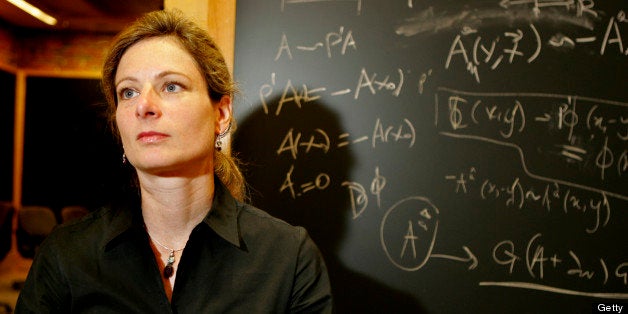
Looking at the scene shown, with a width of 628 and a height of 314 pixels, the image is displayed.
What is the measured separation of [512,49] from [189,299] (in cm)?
125

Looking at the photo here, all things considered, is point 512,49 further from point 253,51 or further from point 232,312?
point 232,312

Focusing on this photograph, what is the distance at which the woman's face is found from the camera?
1.06m

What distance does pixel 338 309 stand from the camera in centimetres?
147

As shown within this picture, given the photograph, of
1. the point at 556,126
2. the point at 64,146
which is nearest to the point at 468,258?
the point at 556,126

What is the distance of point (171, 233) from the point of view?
1.18 metres

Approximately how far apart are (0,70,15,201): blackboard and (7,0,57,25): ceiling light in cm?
79

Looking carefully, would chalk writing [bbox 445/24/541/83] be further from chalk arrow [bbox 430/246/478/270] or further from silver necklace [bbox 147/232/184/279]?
silver necklace [bbox 147/232/184/279]

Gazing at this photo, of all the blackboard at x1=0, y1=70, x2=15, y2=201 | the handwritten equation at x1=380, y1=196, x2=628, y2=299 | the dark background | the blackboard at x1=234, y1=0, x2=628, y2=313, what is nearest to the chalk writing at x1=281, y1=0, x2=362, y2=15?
the blackboard at x1=234, y1=0, x2=628, y2=313

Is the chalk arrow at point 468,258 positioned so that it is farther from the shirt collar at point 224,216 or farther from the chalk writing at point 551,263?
the shirt collar at point 224,216

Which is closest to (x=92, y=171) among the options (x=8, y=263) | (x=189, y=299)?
(x=8, y=263)

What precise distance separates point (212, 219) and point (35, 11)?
14.7ft

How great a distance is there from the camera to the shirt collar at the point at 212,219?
3.71ft

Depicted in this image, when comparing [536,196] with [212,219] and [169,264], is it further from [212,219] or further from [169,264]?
[169,264]

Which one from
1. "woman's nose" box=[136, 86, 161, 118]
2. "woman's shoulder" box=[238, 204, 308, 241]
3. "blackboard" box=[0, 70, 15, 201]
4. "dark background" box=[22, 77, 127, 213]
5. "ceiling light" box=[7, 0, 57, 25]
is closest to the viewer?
"woman's nose" box=[136, 86, 161, 118]
